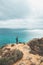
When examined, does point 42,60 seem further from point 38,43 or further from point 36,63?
point 38,43

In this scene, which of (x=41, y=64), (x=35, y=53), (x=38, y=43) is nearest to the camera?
(x=41, y=64)

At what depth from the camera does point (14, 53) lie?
3878 centimetres

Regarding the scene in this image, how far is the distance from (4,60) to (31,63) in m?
5.01

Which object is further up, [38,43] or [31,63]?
[38,43]

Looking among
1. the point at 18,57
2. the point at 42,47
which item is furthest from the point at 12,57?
the point at 42,47

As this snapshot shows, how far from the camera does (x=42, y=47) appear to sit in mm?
41875

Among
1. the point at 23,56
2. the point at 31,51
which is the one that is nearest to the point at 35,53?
the point at 31,51

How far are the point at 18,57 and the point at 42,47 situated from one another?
6.86m

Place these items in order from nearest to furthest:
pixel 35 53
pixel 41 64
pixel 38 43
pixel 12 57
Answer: pixel 41 64
pixel 12 57
pixel 35 53
pixel 38 43

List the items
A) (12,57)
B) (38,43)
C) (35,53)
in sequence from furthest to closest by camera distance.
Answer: (38,43) → (35,53) → (12,57)

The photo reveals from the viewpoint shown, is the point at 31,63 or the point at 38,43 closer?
the point at 31,63

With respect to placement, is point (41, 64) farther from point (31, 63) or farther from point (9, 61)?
point (9, 61)

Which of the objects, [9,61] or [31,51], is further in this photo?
[31,51]

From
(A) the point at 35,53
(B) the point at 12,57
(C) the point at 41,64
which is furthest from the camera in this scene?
(A) the point at 35,53
